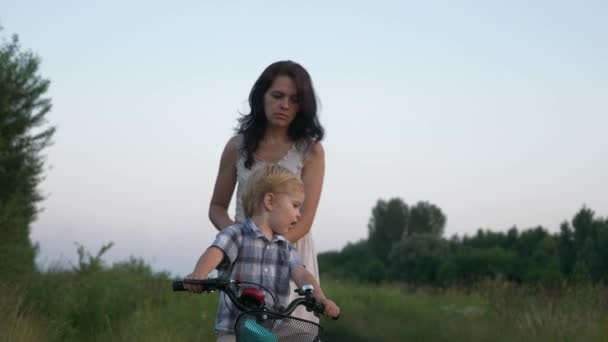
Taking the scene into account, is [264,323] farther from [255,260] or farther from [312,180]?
[312,180]

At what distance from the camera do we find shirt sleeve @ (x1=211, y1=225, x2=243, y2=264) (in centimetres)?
374

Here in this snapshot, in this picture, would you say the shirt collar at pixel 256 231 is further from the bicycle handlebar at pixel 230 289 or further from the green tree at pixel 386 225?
the green tree at pixel 386 225

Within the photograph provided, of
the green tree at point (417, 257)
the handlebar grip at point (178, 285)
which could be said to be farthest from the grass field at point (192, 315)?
the green tree at point (417, 257)

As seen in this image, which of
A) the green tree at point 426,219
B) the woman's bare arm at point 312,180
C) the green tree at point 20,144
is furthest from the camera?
the green tree at point 426,219

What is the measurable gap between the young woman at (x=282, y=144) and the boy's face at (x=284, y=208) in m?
0.88

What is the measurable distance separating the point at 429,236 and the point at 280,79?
217 ft

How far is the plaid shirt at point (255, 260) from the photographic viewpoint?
12.4 feet

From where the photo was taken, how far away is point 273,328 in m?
3.07

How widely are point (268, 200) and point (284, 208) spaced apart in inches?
3.0

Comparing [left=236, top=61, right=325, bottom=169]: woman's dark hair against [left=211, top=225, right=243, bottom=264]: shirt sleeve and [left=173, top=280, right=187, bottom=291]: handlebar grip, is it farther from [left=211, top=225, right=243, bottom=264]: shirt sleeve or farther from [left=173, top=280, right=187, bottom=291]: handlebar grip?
[left=173, top=280, right=187, bottom=291]: handlebar grip

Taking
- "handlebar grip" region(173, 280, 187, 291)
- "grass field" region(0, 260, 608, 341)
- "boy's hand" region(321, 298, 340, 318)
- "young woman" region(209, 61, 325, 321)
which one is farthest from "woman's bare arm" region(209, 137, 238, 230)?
"grass field" region(0, 260, 608, 341)

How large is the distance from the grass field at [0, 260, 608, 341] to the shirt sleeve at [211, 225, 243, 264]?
12.1 ft

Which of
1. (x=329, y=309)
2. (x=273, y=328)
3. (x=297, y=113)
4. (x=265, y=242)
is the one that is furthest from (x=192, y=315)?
(x=273, y=328)

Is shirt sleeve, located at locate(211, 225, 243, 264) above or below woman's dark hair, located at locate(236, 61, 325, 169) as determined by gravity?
below
